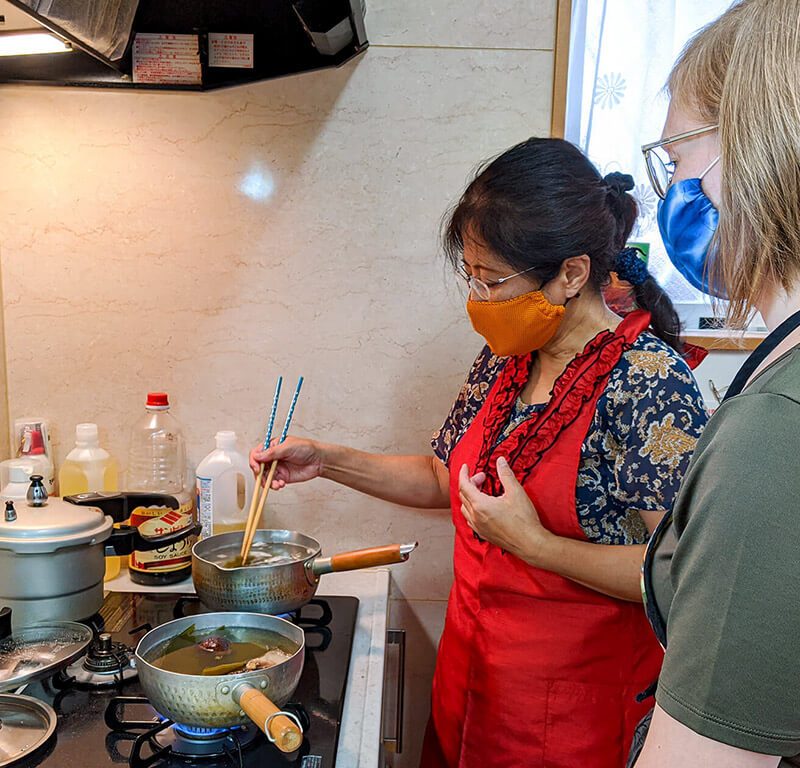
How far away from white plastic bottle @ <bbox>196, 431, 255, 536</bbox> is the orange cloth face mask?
58cm

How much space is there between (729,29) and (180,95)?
1.07 m

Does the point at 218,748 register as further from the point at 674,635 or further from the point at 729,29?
the point at 729,29

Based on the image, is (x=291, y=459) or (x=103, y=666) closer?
(x=103, y=666)

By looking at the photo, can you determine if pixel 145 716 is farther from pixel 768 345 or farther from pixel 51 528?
pixel 768 345

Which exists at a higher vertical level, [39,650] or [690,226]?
[690,226]

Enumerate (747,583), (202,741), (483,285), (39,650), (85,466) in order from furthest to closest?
(85,466), (483,285), (39,650), (202,741), (747,583)

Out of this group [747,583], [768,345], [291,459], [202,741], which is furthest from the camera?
[291,459]

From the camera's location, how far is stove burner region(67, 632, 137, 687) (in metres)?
1.03

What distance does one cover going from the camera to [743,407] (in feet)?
1.73

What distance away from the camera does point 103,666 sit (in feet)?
3.43

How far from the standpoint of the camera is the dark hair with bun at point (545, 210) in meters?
1.10

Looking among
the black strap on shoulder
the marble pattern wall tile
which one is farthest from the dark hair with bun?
the black strap on shoulder

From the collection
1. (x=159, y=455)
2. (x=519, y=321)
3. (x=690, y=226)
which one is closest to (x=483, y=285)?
(x=519, y=321)

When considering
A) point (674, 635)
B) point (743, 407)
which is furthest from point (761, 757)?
point (743, 407)
